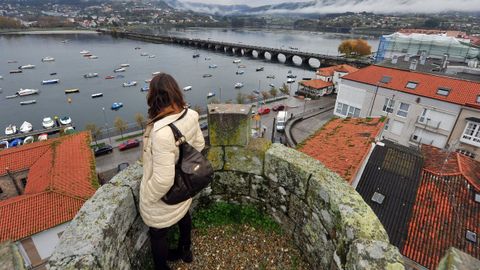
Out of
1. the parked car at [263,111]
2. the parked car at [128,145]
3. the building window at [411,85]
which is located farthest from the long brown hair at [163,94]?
the parked car at [263,111]

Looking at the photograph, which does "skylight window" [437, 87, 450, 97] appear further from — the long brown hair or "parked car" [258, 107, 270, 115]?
the long brown hair

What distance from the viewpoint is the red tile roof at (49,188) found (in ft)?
38.4

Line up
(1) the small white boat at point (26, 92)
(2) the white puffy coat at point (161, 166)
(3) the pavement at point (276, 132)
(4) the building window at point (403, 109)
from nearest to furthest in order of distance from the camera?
(2) the white puffy coat at point (161, 166) < (4) the building window at point (403, 109) < (3) the pavement at point (276, 132) < (1) the small white boat at point (26, 92)

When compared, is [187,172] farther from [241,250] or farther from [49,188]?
[49,188]

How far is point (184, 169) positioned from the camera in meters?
2.65

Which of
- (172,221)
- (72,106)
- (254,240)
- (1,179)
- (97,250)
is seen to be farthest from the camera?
(72,106)

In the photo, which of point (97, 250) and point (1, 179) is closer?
point (97, 250)

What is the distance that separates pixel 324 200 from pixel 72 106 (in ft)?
195

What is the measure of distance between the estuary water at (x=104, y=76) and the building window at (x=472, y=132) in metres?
41.9

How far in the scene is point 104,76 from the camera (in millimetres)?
71375

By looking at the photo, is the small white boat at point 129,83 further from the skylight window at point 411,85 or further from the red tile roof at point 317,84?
the skylight window at point 411,85

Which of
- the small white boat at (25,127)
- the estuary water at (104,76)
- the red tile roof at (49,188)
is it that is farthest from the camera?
the estuary water at (104,76)

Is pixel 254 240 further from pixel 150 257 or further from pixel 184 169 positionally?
pixel 184 169

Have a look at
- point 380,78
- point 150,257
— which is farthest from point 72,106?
point 150,257
